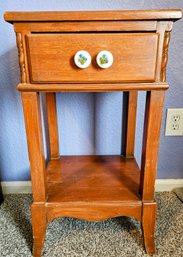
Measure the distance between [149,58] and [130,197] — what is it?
378 millimetres

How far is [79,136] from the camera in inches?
34.2

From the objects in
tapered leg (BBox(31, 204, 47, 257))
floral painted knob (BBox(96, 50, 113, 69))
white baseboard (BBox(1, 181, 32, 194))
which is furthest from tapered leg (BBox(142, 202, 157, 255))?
white baseboard (BBox(1, 181, 32, 194))

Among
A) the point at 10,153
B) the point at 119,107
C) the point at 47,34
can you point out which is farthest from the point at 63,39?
the point at 10,153

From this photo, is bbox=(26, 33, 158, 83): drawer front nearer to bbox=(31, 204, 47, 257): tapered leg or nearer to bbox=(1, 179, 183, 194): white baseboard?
bbox=(31, 204, 47, 257): tapered leg

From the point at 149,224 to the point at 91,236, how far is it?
202 mm

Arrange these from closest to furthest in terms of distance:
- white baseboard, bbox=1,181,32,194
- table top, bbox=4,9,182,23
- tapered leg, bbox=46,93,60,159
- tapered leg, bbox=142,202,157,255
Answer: table top, bbox=4,9,182,23 → tapered leg, bbox=142,202,157,255 → tapered leg, bbox=46,93,60,159 → white baseboard, bbox=1,181,32,194

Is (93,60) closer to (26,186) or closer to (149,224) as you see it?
(149,224)

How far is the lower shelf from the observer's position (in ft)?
1.97

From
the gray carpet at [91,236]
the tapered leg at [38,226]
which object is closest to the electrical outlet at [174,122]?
the gray carpet at [91,236]

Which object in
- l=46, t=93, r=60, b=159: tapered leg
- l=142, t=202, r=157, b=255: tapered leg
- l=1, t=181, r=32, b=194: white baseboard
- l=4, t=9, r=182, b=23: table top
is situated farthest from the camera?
l=1, t=181, r=32, b=194: white baseboard

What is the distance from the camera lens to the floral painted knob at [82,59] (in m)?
0.44

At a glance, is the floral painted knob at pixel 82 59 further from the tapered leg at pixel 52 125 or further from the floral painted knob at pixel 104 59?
the tapered leg at pixel 52 125

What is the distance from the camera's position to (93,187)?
0.67m

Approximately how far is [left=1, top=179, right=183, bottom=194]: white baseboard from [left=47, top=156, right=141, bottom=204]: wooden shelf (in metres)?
0.19
